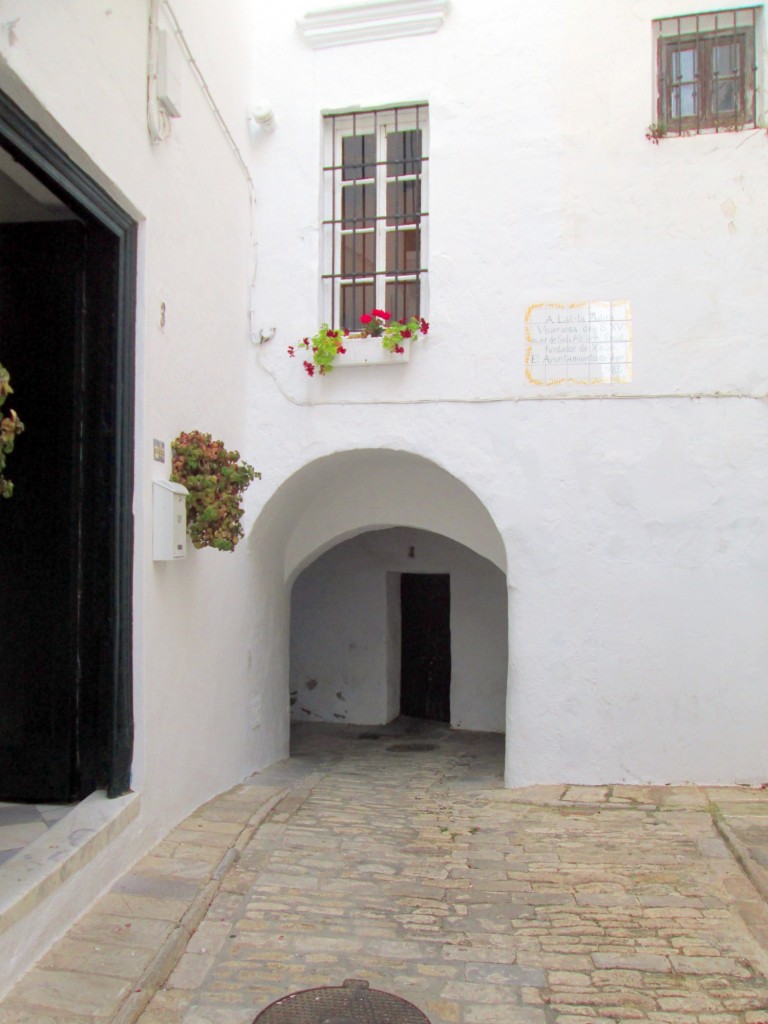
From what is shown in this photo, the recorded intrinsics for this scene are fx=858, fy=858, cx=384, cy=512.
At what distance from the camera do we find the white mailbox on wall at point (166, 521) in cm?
429

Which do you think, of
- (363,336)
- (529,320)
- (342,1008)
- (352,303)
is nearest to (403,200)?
(352,303)

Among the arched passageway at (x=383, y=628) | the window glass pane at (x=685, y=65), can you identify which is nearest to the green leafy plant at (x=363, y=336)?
the window glass pane at (x=685, y=65)

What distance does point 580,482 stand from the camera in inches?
233

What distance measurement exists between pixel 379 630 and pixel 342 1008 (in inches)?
274

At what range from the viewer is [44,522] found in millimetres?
4113

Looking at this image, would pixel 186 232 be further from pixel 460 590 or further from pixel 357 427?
pixel 460 590

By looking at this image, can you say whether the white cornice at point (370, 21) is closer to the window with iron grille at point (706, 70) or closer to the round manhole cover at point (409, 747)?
the window with iron grille at point (706, 70)

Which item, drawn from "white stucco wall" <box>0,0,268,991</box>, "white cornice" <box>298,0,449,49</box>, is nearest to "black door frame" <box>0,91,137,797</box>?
"white stucco wall" <box>0,0,268,991</box>

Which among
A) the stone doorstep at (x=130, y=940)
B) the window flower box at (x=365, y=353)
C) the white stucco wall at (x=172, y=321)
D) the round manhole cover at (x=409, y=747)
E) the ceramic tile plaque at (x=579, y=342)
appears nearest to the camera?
the stone doorstep at (x=130, y=940)

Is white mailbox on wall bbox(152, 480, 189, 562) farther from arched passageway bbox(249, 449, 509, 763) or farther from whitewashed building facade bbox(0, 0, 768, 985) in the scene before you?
arched passageway bbox(249, 449, 509, 763)

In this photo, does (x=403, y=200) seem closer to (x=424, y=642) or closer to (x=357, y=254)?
(x=357, y=254)

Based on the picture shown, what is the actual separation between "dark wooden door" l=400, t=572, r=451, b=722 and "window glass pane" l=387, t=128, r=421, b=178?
5079 mm

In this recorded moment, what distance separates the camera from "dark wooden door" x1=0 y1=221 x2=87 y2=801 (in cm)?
406

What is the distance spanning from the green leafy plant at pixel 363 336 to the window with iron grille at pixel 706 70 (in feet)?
7.32
